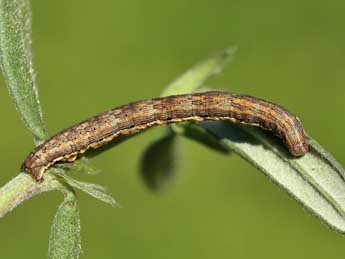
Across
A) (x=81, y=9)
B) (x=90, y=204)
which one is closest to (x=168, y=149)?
(x=90, y=204)

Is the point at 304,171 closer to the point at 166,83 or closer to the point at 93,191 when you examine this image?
the point at 93,191

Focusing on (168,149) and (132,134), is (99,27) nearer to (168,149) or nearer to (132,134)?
(168,149)

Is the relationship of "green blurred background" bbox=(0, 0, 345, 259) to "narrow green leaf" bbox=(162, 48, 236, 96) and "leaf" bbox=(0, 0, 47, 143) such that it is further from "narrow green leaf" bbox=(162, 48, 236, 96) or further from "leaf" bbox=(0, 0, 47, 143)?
"leaf" bbox=(0, 0, 47, 143)

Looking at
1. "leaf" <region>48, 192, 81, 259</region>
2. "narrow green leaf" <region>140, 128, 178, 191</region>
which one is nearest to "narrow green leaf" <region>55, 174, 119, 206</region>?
"leaf" <region>48, 192, 81, 259</region>

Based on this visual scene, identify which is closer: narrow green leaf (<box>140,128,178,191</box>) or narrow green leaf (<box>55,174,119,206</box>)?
narrow green leaf (<box>55,174,119,206</box>)

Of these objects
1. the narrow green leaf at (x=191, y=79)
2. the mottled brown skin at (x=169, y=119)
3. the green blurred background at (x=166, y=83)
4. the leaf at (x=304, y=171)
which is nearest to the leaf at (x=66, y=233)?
the mottled brown skin at (x=169, y=119)

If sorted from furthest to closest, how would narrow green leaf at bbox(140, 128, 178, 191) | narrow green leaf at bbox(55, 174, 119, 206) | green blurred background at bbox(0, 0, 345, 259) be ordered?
green blurred background at bbox(0, 0, 345, 259)
narrow green leaf at bbox(140, 128, 178, 191)
narrow green leaf at bbox(55, 174, 119, 206)
